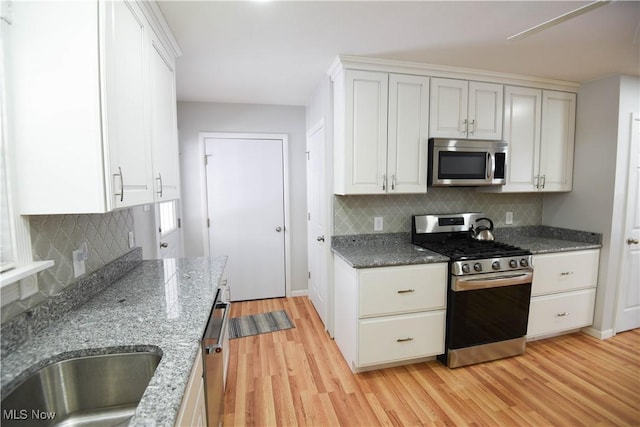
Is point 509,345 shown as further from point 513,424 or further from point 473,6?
point 473,6

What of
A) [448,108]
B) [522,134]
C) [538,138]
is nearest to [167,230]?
[448,108]

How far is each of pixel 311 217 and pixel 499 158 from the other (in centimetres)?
192

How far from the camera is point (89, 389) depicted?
38.4 inches

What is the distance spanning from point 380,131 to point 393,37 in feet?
2.12

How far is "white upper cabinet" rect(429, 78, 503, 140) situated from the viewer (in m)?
2.41

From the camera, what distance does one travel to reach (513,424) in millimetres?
1750

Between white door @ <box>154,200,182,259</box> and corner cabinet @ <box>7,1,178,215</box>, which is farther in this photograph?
white door @ <box>154,200,182,259</box>

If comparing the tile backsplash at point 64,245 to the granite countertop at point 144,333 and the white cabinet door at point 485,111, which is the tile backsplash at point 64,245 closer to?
the granite countertop at point 144,333

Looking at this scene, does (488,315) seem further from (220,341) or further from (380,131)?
(220,341)

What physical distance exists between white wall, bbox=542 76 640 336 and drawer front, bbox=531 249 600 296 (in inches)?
4.1

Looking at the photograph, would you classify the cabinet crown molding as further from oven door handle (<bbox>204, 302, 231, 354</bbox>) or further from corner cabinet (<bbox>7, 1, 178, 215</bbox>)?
oven door handle (<bbox>204, 302, 231, 354</bbox>)

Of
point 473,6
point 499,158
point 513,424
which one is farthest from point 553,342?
point 473,6

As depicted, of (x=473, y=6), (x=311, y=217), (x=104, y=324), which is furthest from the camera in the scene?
(x=311, y=217)
